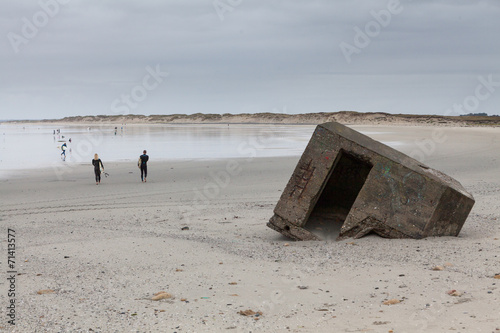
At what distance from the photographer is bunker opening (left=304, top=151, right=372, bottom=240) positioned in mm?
9328

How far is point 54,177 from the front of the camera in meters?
20.7

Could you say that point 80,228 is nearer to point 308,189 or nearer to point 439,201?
point 308,189

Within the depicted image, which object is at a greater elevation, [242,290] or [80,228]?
[242,290]

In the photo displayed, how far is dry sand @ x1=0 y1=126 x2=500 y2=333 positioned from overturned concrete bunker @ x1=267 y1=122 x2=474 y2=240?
0.27 meters

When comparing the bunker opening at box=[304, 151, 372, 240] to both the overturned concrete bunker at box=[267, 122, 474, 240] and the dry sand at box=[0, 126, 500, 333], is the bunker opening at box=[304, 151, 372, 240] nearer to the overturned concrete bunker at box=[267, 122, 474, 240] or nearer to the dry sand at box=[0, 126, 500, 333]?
the overturned concrete bunker at box=[267, 122, 474, 240]

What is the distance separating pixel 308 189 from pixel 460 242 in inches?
97.1

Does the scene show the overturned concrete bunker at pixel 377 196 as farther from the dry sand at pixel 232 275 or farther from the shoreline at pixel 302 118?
the shoreline at pixel 302 118

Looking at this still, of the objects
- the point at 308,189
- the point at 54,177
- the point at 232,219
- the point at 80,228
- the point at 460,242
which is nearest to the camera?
the point at 460,242

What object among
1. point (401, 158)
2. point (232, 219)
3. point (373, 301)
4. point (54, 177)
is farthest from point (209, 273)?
point (54, 177)

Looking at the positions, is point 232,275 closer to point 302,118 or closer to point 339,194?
point 339,194

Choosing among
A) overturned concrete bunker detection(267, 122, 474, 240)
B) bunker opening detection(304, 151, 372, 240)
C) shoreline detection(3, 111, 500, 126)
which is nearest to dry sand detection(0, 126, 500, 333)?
overturned concrete bunker detection(267, 122, 474, 240)

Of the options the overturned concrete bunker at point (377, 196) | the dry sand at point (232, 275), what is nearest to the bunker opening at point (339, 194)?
the overturned concrete bunker at point (377, 196)

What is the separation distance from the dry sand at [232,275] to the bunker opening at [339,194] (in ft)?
3.06

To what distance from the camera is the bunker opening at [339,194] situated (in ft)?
30.6
